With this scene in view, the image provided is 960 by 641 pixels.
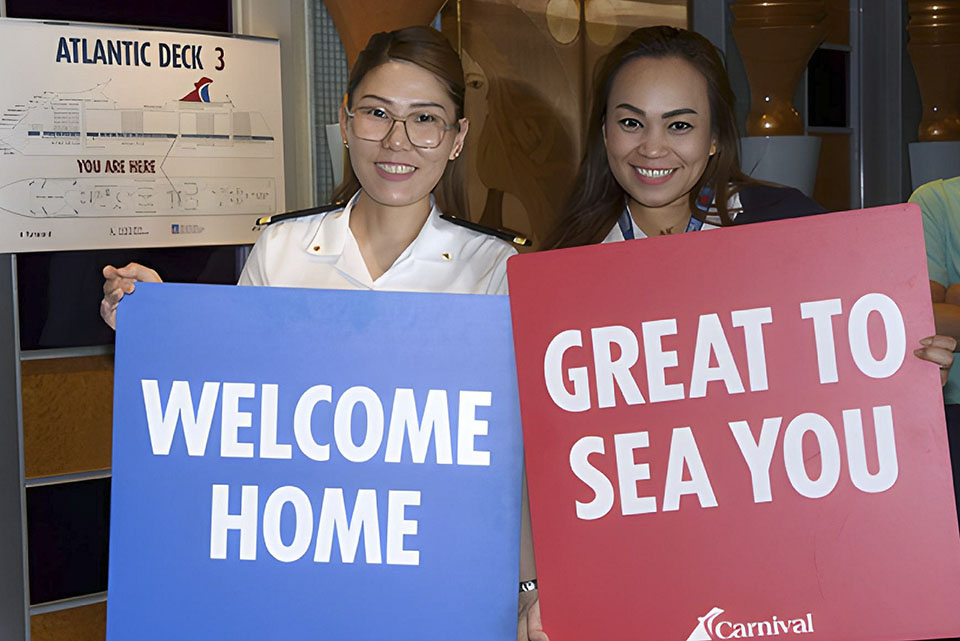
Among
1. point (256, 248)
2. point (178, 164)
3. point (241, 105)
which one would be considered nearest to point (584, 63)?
point (241, 105)

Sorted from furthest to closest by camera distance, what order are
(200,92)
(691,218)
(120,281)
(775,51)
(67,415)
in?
1. (775,51)
2. (200,92)
3. (67,415)
4. (691,218)
5. (120,281)

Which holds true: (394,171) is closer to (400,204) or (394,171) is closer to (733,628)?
(400,204)

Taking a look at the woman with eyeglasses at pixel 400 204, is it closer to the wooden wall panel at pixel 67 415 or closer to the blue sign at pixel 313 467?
the blue sign at pixel 313 467

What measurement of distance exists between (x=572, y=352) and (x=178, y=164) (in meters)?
2.03

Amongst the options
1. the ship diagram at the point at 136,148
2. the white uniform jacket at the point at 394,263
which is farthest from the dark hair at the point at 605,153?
the ship diagram at the point at 136,148

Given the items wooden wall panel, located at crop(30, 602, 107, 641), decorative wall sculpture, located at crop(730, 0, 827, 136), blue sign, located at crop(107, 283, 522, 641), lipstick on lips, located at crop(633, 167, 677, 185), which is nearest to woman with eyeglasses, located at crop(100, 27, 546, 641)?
lipstick on lips, located at crop(633, 167, 677, 185)

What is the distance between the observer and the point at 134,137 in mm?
3061

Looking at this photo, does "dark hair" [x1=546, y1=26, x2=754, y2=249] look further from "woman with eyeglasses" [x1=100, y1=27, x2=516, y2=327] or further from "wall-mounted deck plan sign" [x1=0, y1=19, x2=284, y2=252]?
"wall-mounted deck plan sign" [x1=0, y1=19, x2=284, y2=252]

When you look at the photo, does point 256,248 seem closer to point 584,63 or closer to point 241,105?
point 241,105

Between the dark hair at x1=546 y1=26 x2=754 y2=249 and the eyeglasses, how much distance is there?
1.02 ft

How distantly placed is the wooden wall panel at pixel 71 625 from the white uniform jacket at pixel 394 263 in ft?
5.34

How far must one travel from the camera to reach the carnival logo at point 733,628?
4.72ft

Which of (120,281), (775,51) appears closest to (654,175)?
(120,281)

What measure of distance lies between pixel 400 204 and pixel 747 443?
734 mm
